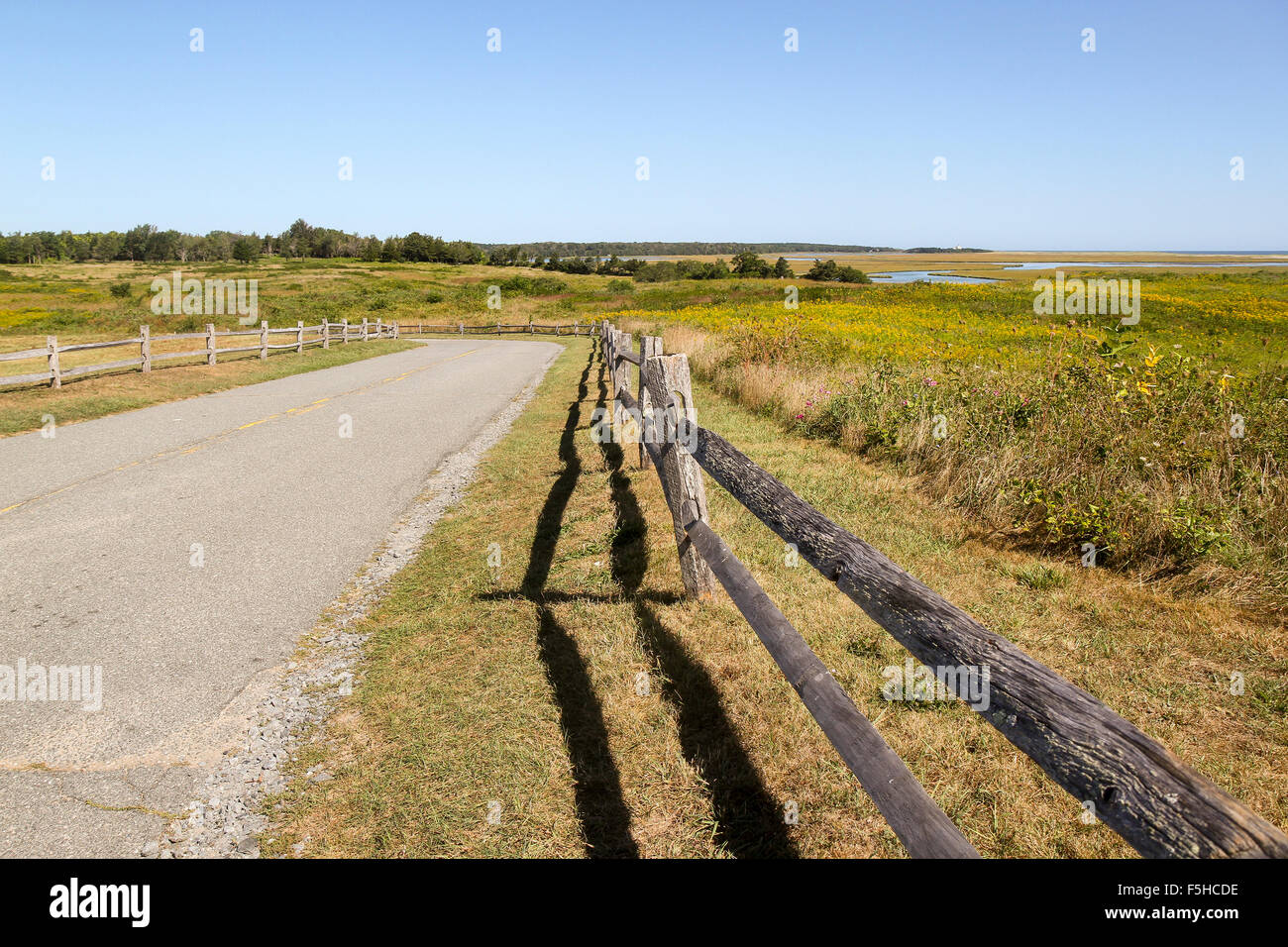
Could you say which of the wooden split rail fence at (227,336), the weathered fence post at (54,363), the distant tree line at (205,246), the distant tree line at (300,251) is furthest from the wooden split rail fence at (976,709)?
the distant tree line at (205,246)

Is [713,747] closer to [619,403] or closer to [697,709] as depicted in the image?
[697,709]

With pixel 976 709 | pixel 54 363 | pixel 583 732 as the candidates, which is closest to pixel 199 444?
pixel 54 363

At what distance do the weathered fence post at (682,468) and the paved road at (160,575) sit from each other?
8.55 ft

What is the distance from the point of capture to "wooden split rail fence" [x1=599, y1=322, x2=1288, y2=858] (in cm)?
128

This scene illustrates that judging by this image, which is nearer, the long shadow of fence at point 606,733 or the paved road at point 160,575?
the long shadow of fence at point 606,733

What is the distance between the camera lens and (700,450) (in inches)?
182

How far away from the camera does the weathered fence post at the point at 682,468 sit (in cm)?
483

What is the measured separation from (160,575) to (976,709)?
19.4ft

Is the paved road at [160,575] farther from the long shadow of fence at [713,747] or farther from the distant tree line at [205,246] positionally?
the distant tree line at [205,246]

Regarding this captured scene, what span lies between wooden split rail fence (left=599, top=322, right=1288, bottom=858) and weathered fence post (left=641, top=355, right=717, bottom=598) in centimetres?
96

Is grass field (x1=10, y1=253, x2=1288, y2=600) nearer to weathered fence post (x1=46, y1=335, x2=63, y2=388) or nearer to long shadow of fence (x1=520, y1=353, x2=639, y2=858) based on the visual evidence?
weathered fence post (x1=46, y1=335, x2=63, y2=388)

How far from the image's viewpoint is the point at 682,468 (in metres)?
4.87
